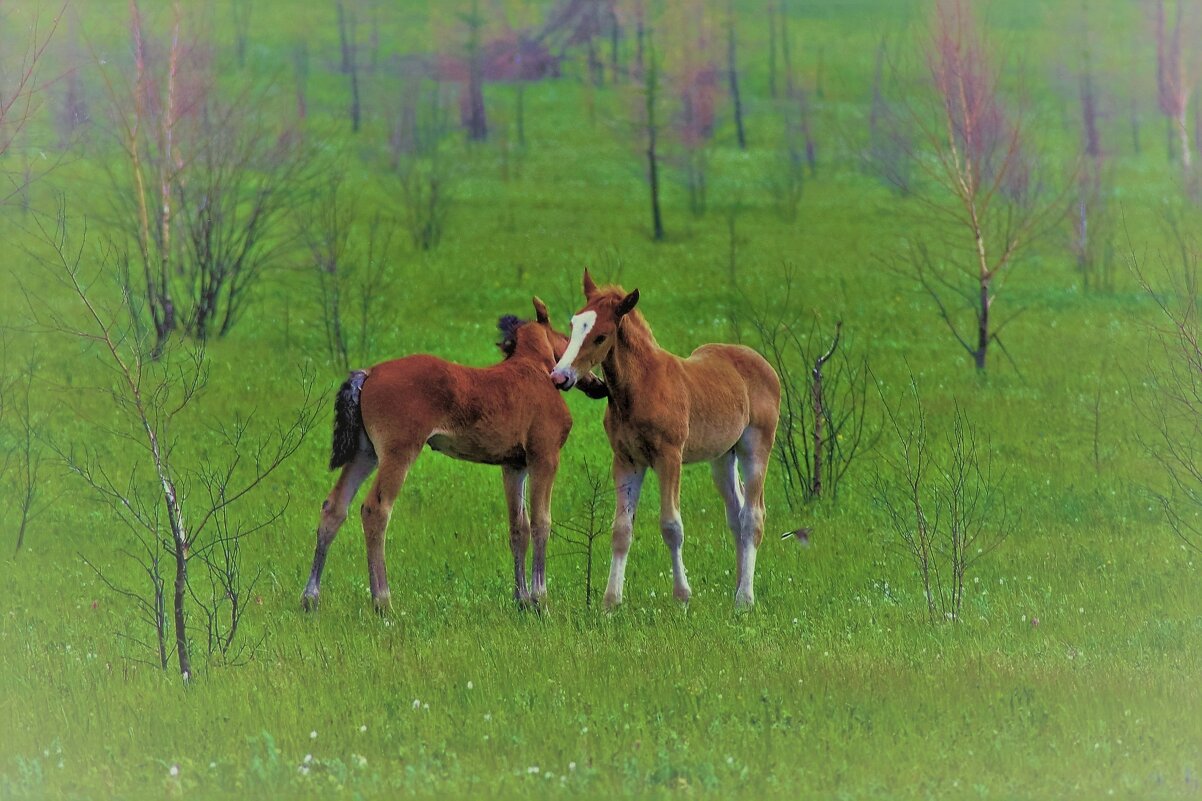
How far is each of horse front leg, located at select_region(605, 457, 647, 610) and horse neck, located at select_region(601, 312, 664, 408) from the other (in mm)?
553

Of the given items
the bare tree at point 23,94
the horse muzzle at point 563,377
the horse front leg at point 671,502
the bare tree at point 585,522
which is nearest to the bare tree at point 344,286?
the bare tree at point 23,94

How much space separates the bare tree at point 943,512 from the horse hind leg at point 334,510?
391 centimetres

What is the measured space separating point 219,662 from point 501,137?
4894 centimetres

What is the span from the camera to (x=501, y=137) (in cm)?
5619

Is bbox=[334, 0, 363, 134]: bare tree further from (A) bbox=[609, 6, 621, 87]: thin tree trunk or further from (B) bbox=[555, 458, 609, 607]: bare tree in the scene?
(B) bbox=[555, 458, 609, 607]: bare tree

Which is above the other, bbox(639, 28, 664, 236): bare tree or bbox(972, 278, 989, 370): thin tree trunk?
bbox(639, 28, 664, 236): bare tree

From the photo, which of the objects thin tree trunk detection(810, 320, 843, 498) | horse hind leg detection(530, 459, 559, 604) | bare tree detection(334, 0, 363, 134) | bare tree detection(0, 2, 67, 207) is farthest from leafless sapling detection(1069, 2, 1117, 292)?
bare tree detection(334, 0, 363, 134)

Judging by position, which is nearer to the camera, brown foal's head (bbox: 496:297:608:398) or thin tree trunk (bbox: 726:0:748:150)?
brown foal's head (bbox: 496:297:608:398)

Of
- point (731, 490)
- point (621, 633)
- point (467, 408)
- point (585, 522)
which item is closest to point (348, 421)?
point (467, 408)

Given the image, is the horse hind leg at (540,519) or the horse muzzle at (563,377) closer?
the horse muzzle at (563,377)

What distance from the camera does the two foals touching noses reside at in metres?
9.89

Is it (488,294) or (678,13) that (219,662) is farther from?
(678,13)

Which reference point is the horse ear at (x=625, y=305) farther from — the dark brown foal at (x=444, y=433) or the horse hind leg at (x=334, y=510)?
the horse hind leg at (x=334, y=510)

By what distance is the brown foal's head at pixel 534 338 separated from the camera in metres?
10.9
